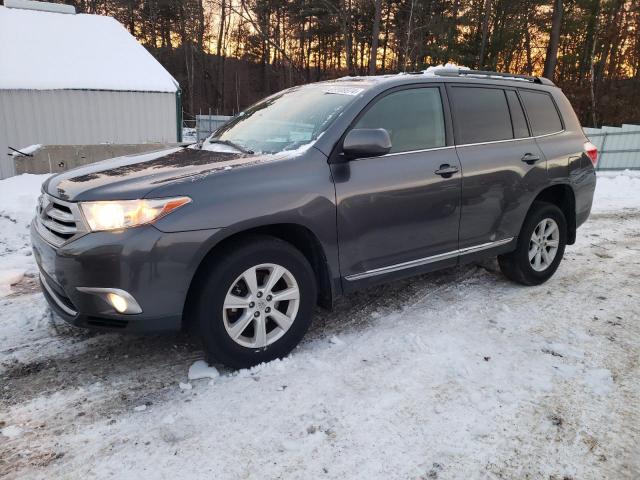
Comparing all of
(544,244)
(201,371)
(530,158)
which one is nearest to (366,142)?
(201,371)

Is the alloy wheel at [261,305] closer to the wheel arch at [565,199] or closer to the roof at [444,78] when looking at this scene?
the roof at [444,78]

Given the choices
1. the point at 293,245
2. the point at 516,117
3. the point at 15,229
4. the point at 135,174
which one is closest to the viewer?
the point at 135,174

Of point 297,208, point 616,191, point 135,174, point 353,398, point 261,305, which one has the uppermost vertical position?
point 135,174

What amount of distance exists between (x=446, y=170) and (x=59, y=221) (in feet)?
8.79

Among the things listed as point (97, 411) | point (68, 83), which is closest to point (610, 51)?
point (68, 83)

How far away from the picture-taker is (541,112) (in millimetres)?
4641

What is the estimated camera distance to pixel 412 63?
28219 millimetres

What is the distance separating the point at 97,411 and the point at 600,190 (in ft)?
36.7

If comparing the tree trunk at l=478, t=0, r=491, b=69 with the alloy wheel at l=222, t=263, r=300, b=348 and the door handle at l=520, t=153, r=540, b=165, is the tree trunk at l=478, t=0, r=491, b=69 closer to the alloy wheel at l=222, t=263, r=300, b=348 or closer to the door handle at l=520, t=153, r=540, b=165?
the door handle at l=520, t=153, r=540, b=165

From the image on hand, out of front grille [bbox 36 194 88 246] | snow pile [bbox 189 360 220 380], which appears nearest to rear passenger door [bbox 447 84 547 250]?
snow pile [bbox 189 360 220 380]

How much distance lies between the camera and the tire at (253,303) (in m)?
2.84

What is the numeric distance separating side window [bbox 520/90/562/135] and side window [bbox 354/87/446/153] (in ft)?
3.97

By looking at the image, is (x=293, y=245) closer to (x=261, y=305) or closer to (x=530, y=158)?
(x=261, y=305)

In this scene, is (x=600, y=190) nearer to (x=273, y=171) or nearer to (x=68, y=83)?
(x=273, y=171)
